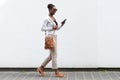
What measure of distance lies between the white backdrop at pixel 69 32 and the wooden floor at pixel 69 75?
0.24 m

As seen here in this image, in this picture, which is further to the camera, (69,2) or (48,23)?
(69,2)

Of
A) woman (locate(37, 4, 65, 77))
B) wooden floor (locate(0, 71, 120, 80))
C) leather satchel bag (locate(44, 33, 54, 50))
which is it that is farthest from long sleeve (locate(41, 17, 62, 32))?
wooden floor (locate(0, 71, 120, 80))

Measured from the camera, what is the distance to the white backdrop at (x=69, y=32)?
13.3 m

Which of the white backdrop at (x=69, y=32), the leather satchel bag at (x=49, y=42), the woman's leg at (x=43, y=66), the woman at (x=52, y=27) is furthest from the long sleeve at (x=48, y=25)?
the white backdrop at (x=69, y=32)

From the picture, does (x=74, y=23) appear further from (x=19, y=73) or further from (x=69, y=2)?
(x=19, y=73)

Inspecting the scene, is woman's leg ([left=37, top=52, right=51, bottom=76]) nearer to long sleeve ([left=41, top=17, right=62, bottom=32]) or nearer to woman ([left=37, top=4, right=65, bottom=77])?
woman ([left=37, top=4, right=65, bottom=77])

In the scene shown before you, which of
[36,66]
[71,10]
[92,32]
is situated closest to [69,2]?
[71,10]

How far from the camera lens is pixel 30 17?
1345 cm

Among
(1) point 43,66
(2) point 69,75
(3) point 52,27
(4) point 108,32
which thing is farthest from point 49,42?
(4) point 108,32

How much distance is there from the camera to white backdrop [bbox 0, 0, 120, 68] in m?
13.3

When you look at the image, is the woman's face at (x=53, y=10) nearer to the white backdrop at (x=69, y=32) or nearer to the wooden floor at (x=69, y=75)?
the white backdrop at (x=69, y=32)

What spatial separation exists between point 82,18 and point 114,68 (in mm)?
1666

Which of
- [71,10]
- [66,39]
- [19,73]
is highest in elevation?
[71,10]

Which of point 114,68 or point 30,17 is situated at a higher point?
point 30,17
